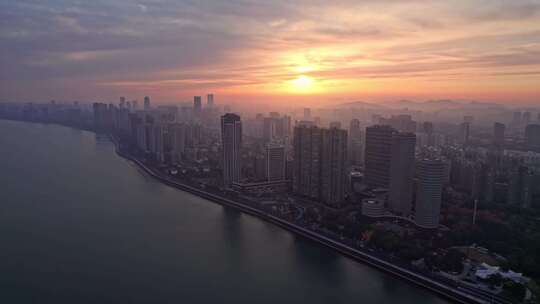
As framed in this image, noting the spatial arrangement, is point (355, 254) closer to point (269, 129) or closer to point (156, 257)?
point (156, 257)

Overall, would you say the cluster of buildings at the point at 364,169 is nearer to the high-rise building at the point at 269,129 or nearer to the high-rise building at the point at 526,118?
the high-rise building at the point at 269,129

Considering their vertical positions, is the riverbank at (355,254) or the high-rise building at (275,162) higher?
the high-rise building at (275,162)

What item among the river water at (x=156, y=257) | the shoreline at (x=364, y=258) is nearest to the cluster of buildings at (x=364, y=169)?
the shoreline at (x=364, y=258)

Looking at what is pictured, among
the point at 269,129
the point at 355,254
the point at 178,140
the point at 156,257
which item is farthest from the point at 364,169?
the point at 269,129

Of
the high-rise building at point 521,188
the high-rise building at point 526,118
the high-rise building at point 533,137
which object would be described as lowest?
the high-rise building at point 521,188

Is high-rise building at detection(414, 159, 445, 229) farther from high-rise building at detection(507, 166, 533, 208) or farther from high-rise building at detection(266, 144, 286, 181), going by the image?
high-rise building at detection(266, 144, 286, 181)
